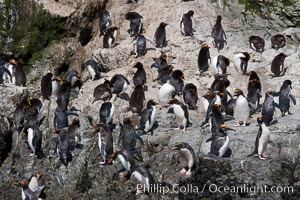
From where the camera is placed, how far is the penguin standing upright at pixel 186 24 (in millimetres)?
21188

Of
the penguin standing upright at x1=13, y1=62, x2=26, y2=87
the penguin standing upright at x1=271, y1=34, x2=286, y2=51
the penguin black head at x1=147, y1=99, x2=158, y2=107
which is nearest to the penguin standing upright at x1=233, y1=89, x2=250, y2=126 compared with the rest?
the penguin black head at x1=147, y1=99, x2=158, y2=107

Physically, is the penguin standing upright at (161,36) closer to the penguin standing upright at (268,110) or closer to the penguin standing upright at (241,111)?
the penguin standing upright at (241,111)

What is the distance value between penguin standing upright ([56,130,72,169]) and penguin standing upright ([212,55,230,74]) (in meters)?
4.56

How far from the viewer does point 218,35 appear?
2111cm

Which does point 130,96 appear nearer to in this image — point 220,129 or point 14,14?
point 220,129

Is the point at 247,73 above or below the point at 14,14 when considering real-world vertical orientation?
below

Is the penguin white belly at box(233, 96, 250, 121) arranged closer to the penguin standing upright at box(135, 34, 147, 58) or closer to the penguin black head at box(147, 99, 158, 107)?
the penguin black head at box(147, 99, 158, 107)

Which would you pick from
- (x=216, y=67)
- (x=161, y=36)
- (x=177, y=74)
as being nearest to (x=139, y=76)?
(x=177, y=74)

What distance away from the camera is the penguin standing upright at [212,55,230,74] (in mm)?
20109

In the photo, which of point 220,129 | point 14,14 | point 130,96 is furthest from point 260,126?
point 14,14

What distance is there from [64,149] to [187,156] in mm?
2832

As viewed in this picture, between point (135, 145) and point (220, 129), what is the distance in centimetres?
188

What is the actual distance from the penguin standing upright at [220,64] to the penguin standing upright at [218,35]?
39.1 inches

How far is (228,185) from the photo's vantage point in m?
15.2
